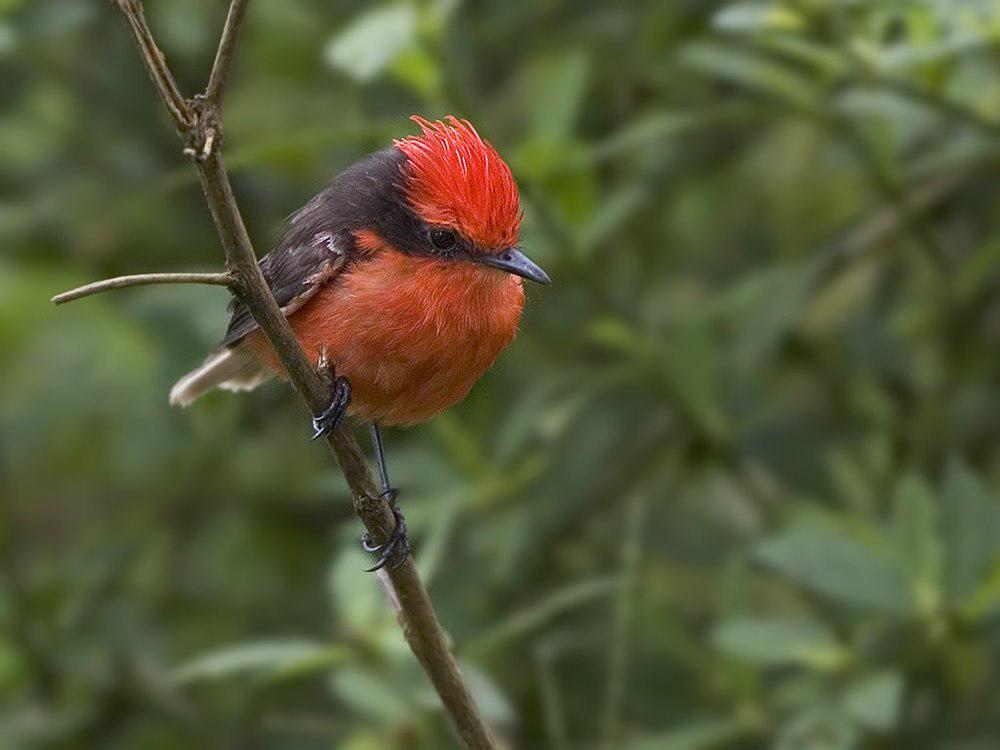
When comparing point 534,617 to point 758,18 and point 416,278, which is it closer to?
point 416,278

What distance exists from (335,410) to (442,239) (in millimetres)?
729

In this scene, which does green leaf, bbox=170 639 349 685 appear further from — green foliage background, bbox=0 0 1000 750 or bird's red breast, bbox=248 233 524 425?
bird's red breast, bbox=248 233 524 425

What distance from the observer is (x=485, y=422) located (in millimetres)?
5285

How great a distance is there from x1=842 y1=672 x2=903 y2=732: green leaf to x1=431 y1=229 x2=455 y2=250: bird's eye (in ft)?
4.74

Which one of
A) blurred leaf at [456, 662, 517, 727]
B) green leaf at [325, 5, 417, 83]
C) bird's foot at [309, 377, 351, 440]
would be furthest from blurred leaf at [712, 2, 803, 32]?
blurred leaf at [456, 662, 517, 727]

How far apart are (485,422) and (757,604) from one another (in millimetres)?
1048

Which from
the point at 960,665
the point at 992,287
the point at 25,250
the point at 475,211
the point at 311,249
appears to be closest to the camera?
the point at 475,211

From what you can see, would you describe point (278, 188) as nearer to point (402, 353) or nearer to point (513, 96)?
point (513, 96)

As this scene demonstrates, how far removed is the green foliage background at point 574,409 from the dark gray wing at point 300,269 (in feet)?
1.39

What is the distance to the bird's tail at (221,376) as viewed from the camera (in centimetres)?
439

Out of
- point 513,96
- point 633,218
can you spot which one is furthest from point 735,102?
point 513,96

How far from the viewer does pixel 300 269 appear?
3.77 meters

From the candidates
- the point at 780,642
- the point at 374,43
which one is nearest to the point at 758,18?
the point at 374,43

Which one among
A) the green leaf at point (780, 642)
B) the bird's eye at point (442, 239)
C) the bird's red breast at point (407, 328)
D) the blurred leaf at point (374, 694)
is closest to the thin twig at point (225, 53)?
the bird's red breast at point (407, 328)
